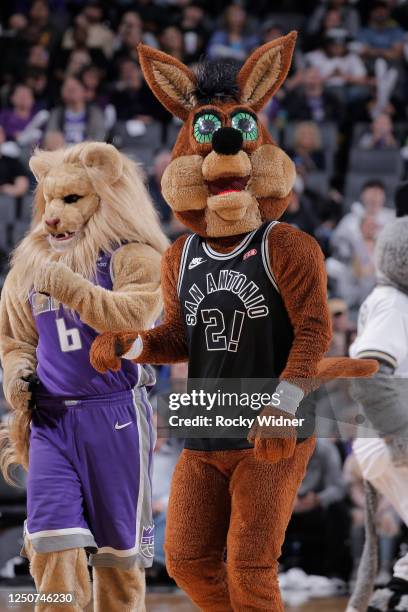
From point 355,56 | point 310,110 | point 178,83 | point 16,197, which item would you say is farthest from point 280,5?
point 178,83

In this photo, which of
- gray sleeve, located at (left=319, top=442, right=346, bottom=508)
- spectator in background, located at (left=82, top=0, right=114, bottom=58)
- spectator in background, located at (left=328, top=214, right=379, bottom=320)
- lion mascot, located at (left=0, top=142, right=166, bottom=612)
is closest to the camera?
lion mascot, located at (left=0, top=142, right=166, bottom=612)

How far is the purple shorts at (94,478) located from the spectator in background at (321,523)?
1.76 m

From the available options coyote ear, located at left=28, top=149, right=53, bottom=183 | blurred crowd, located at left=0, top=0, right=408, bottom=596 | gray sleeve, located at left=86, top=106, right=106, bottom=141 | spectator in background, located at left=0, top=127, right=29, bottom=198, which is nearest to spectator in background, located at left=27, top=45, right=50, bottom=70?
blurred crowd, located at left=0, top=0, right=408, bottom=596

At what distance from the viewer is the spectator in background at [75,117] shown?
7863 millimetres

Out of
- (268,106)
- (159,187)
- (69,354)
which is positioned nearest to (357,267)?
(159,187)

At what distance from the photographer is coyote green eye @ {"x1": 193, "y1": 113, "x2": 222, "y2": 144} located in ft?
10.6

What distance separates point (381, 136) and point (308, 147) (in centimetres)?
63

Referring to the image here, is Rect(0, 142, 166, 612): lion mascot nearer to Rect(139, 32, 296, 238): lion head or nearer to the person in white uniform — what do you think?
Rect(139, 32, 296, 238): lion head

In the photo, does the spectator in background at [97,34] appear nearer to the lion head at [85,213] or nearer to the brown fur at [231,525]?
the lion head at [85,213]

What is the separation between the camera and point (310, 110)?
27.6 feet

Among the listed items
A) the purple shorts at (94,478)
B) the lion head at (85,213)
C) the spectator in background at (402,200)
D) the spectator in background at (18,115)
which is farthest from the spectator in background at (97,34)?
the purple shorts at (94,478)

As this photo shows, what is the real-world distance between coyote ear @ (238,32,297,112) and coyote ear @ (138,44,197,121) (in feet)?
0.53

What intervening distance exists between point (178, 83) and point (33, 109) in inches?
201

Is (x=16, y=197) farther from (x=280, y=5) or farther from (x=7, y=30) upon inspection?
(x=280, y=5)
